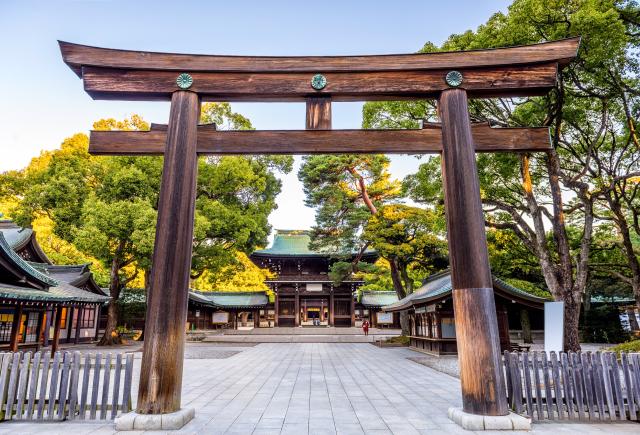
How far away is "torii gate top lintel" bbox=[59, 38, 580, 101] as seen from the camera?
594cm

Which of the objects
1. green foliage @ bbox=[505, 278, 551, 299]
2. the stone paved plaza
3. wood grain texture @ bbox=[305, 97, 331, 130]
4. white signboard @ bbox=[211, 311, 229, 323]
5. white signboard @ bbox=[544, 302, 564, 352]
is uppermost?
wood grain texture @ bbox=[305, 97, 331, 130]

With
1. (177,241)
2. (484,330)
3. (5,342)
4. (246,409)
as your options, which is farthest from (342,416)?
(5,342)

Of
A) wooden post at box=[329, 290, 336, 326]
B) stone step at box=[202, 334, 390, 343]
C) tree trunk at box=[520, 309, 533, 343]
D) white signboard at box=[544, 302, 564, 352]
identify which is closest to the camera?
white signboard at box=[544, 302, 564, 352]

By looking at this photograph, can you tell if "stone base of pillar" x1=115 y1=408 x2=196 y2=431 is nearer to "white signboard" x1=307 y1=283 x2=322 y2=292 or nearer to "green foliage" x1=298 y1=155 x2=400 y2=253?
"green foliage" x1=298 y1=155 x2=400 y2=253

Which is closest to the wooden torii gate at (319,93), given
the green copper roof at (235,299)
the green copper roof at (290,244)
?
the green copper roof at (290,244)

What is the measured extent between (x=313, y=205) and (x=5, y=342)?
59.0 feet

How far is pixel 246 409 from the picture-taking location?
6301 millimetres

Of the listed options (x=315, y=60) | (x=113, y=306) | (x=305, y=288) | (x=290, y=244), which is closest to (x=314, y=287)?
(x=305, y=288)

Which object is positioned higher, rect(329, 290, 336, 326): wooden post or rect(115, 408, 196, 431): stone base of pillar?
rect(329, 290, 336, 326): wooden post

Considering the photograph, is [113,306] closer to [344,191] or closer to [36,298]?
[36,298]

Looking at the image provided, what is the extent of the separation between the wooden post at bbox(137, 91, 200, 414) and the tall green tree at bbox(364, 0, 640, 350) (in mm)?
11446

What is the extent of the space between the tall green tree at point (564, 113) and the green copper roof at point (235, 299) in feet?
76.9

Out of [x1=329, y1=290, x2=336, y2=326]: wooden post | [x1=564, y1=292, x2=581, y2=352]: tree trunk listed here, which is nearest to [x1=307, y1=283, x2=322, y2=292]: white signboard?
[x1=329, y1=290, x2=336, y2=326]: wooden post

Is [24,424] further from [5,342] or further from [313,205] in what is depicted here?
[313,205]
